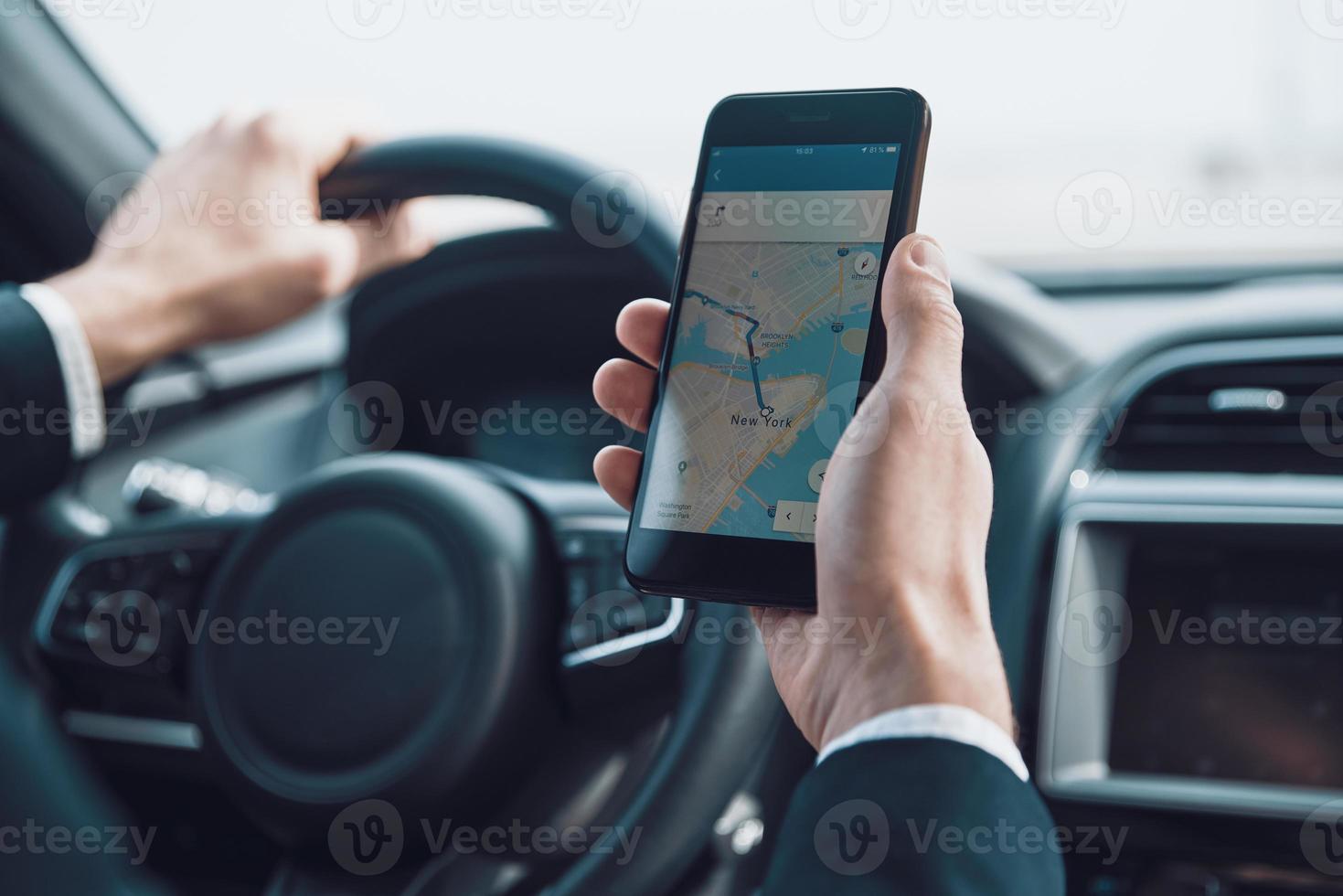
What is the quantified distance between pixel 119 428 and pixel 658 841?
915 millimetres

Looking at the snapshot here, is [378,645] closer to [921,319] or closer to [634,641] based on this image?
[634,641]

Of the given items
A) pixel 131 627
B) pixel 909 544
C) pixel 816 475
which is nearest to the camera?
pixel 909 544

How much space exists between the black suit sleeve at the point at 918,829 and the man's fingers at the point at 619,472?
361 mm

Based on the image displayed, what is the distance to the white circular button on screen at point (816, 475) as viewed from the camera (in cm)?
85

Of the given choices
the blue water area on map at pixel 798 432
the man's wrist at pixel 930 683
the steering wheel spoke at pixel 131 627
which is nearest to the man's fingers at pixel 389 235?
the steering wheel spoke at pixel 131 627

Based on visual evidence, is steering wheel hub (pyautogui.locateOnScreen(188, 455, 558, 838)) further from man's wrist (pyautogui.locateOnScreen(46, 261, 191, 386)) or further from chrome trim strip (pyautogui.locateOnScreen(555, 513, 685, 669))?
man's wrist (pyautogui.locateOnScreen(46, 261, 191, 386))

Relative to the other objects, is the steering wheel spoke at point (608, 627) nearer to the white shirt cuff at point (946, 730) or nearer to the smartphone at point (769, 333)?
the smartphone at point (769, 333)

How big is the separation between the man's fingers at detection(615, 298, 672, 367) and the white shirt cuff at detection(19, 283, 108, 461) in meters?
0.49

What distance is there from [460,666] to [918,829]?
17.6 inches

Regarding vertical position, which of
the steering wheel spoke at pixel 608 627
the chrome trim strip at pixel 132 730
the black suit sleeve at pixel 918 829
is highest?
the black suit sleeve at pixel 918 829

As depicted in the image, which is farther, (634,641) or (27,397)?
(27,397)

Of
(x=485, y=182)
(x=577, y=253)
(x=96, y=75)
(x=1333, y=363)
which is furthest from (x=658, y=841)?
(x=96, y=75)

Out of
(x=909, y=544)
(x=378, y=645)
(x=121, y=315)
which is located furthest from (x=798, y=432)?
(x=121, y=315)

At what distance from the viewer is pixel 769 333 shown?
0.89 m
